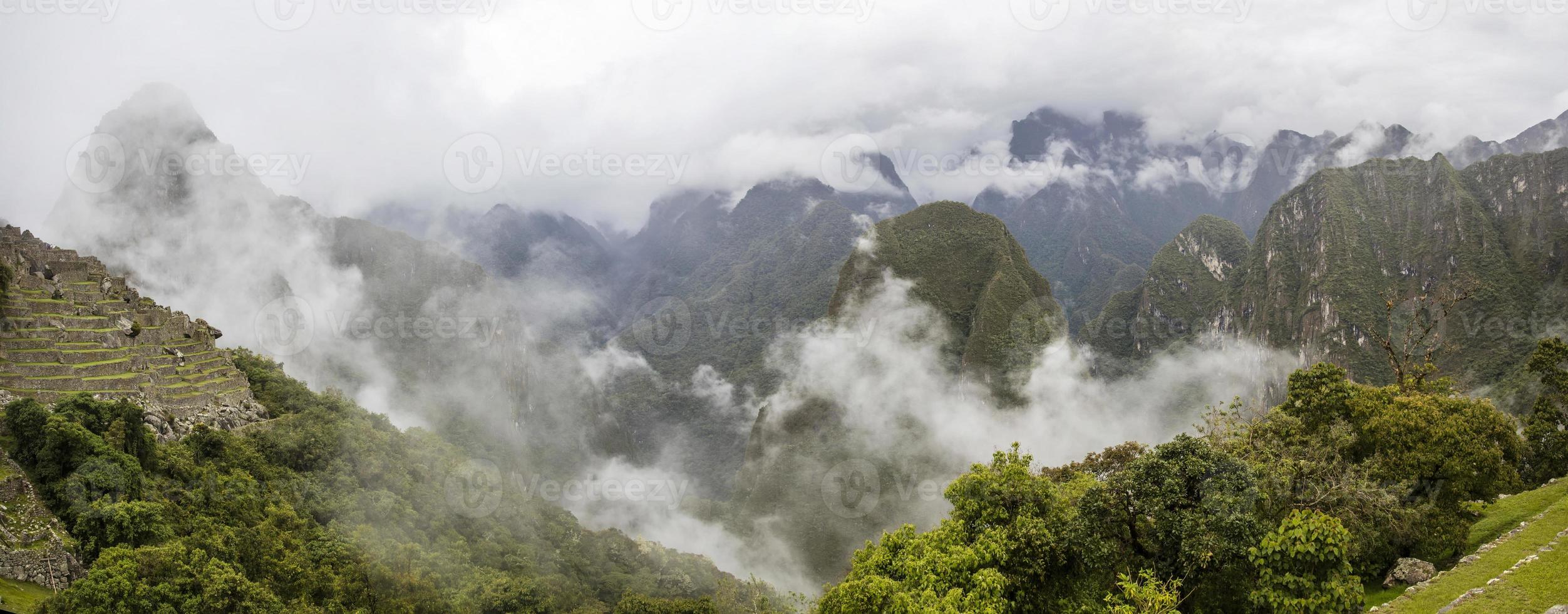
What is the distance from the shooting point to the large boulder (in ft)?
67.3

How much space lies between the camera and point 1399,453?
22.9 meters

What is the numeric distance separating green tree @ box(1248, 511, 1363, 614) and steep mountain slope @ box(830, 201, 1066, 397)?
8439 cm

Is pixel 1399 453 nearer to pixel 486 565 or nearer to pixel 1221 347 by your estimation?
pixel 486 565

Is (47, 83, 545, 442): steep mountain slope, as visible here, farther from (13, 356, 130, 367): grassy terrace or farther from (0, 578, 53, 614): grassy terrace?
(0, 578, 53, 614): grassy terrace

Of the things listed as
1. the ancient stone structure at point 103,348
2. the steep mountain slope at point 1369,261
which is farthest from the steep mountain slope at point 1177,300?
the ancient stone structure at point 103,348

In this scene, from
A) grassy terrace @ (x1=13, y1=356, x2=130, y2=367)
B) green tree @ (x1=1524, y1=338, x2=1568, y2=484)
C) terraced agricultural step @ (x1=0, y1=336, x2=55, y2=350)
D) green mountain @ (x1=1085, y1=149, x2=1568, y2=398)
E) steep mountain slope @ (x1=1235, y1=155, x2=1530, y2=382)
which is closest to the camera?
grassy terrace @ (x1=13, y1=356, x2=130, y2=367)

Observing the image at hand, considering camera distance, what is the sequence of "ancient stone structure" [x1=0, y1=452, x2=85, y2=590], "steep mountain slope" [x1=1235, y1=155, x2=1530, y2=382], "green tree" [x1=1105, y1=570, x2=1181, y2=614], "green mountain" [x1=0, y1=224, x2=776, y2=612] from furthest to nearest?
1. "steep mountain slope" [x1=1235, y1=155, x2=1530, y2=382]
2. "green mountain" [x1=0, y1=224, x2=776, y2=612]
3. "ancient stone structure" [x1=0, y1=452, x2=85, y2=590]
4. "green tree" [x1=1105, y1=570, x2=1181, y2=614]

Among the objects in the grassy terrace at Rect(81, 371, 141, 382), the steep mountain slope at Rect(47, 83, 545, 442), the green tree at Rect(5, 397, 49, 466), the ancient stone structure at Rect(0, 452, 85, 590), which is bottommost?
the ancient stone structure at Rect(0, 452, 85, 590)

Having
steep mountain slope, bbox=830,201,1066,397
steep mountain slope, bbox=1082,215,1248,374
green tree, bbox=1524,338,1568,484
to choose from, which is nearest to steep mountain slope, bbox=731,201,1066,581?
steep mountain slope, bbox=830,201,1066,397

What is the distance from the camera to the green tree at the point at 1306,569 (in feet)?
54.6

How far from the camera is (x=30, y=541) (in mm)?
19000

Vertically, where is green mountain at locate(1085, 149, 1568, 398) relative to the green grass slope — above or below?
above

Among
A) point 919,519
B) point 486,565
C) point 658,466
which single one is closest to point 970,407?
point 919,519

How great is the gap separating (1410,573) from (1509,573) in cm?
479
